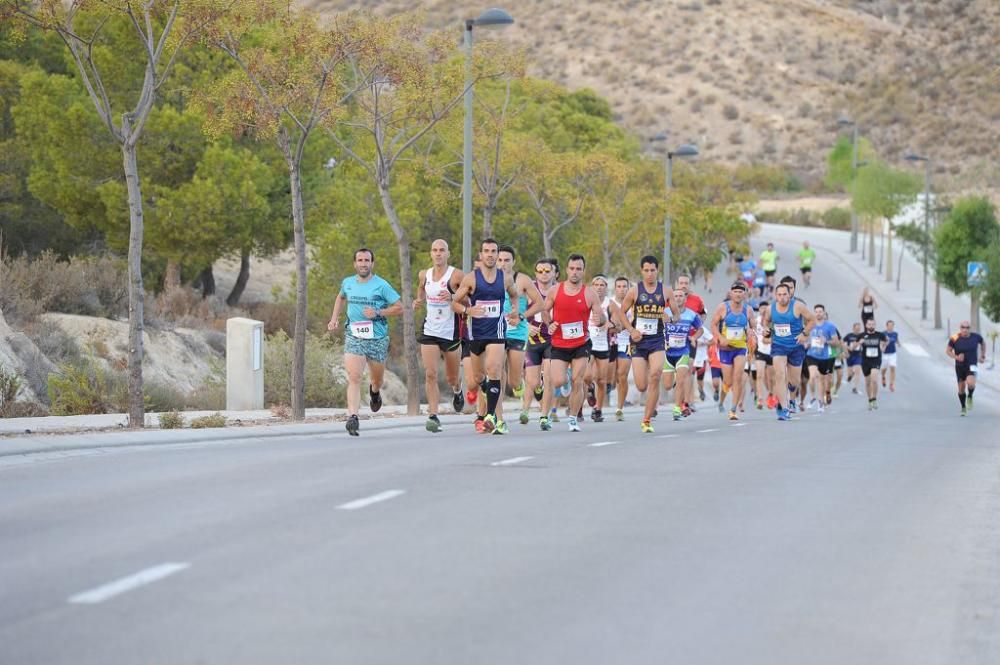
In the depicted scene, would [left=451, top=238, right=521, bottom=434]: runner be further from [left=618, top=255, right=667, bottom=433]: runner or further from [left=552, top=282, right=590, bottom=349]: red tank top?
[left=618, top=255, right=667, bottom=433]: runner

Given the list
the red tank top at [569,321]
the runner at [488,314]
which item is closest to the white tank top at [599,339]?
the red tank top at [569,321]

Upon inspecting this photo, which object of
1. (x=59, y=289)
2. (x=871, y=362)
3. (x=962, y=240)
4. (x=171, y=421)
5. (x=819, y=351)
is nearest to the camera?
(x=171, y=421)

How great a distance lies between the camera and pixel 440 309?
Answer: 1955cm

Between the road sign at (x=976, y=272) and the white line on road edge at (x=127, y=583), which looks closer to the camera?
the white line on road edge at (x=127, y=583)

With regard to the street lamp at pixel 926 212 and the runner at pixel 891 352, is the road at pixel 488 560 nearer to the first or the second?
the runner at pixel 891 352

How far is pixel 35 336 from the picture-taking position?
29859mm

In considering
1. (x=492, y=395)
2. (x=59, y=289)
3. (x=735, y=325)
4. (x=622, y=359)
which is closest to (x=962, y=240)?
(x=59, y=289)

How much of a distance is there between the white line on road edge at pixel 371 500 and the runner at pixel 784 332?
16.7 meters

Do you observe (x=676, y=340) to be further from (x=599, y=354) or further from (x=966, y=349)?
(x=966, y=349)

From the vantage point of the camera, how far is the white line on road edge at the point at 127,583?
7.74m

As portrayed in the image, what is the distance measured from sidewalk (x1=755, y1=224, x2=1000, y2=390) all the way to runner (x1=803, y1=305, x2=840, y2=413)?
1929cm

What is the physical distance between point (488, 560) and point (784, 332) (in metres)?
19.8

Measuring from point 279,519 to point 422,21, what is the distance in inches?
760

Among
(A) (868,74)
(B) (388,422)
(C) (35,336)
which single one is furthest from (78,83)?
(A) (868,74)
